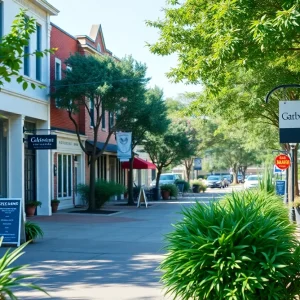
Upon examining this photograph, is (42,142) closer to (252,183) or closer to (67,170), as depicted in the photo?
(67,170)

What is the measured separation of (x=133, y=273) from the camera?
963 cm

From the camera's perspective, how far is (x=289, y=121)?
Answer: 27.5 feet

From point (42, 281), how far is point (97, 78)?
15.3m

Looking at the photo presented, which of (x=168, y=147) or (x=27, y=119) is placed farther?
(x=168, y=147)

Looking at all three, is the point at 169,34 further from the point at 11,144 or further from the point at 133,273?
the point at 11,144

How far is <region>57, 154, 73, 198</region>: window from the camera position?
86.3ft

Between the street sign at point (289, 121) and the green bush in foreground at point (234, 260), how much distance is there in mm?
2033

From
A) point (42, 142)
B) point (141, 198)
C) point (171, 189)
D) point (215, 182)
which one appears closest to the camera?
point (42, 142)

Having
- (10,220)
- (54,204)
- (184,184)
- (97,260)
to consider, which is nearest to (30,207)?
(54,204)

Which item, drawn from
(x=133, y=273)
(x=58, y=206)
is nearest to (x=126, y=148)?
(x=58, y=206)

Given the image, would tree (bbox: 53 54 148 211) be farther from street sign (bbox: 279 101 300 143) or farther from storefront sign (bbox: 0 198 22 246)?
street sign (bbox: 279 101 300 143)

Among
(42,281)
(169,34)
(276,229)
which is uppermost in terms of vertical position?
(169,34)

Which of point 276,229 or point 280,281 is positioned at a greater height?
point 276,229

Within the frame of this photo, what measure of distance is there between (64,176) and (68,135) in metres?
2.09
